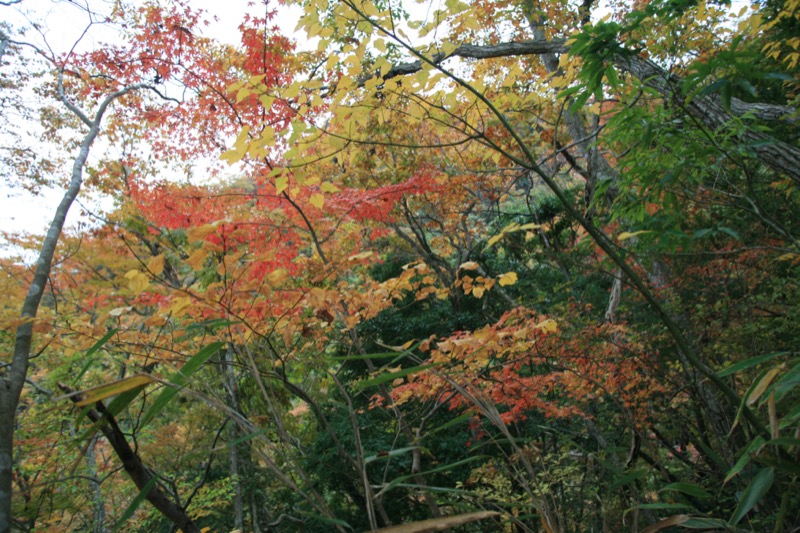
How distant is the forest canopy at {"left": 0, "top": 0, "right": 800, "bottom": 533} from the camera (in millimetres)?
1816

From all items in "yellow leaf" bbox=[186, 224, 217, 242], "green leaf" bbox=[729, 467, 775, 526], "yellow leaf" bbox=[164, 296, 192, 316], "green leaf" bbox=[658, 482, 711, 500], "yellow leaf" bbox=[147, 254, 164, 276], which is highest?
"yellow leaf" bbox=[186, 224, 217, 242]

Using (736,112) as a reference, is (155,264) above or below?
below

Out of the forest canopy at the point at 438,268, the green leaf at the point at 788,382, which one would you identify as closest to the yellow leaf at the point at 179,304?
the forest canopy at the point at 438,268

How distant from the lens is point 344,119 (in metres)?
1.65

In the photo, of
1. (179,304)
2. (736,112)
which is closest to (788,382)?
(179,304)

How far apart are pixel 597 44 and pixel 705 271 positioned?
14.0 feet

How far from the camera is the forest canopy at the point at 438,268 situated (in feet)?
5.96

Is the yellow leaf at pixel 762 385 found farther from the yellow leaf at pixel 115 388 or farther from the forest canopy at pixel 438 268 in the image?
the yellow leaf at pixel 115 388

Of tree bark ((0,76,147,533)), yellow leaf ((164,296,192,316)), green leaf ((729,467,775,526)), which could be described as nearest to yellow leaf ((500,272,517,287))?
yellow leaf ((164,296,192,316))

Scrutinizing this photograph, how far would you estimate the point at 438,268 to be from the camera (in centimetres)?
765

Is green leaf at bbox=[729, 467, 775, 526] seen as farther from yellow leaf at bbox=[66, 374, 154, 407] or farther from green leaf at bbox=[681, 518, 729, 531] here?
yellow leaf at bbox=[66, 374, 154, 407]

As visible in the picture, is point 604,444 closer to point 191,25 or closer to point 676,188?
point 676,188

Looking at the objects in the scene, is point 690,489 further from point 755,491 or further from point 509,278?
point 509,278

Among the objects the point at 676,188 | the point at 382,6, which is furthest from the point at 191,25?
the point at 676,188
